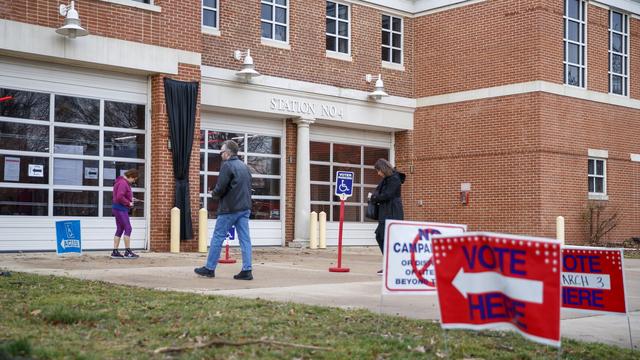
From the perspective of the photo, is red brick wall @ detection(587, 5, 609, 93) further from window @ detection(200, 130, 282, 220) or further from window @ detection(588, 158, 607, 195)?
window @ detection(200, 130, 282, 220)

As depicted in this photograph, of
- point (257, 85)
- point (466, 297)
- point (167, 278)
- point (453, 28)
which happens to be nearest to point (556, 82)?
point (453, 28)

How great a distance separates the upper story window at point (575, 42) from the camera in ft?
73.2

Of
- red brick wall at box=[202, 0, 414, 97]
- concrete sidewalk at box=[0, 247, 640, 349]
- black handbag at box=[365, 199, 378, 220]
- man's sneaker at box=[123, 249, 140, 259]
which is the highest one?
red brick wall at box=[202, 0, 414, 97]

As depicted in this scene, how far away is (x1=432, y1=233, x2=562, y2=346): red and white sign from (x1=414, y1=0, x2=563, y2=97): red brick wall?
16.8 m

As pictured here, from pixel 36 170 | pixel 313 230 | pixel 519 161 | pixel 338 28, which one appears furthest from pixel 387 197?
pixel 338 28

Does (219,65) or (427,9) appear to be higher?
(427,9)

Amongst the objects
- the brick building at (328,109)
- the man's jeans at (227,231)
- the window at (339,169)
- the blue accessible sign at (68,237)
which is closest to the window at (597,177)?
the brick building at (328,109)

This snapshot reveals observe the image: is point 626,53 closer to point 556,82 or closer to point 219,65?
point 556,82

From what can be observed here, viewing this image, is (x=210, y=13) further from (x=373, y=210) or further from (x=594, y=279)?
(x=594, y=279)

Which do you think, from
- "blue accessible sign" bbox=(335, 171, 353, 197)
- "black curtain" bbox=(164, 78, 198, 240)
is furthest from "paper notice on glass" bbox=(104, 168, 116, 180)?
"blue accessible sign" bbox=(335, 171, 353, 197)

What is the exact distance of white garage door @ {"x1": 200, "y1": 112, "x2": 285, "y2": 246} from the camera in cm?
2008

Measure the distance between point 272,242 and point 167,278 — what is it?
9851mm

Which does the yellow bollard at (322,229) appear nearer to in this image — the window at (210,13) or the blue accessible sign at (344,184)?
the window at (210,13)

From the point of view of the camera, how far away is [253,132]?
69.4 feet
